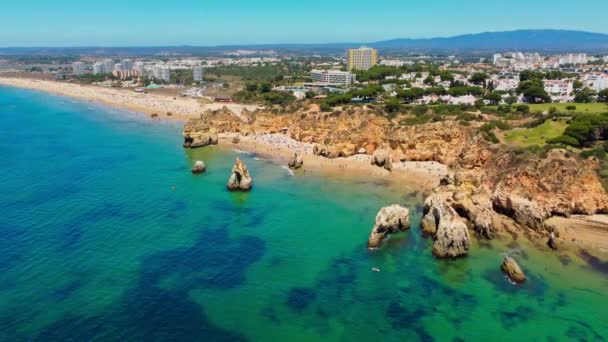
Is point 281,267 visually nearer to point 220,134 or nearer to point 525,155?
point 525,155

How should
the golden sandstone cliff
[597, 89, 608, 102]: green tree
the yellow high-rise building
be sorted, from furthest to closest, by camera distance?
the yellow high-rise building < [597, 89, 608, 102]: green tree < the golden sandstone cliff

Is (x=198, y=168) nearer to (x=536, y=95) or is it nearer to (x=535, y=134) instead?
(x=535, y=134)

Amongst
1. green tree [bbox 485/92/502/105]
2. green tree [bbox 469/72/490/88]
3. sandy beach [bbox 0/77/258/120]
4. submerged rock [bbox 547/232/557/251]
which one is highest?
green tree [bbox 469/72/490/88]

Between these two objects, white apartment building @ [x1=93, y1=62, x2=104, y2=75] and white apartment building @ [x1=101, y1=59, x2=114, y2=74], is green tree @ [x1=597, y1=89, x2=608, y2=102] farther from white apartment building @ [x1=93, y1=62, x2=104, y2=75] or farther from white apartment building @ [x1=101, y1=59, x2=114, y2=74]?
white apartment building @ [x1=93, y1=62, x2=104, y2=75]

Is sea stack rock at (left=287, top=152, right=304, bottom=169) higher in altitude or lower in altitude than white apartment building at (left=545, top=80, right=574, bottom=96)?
lower

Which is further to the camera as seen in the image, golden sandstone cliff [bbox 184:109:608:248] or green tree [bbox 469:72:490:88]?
green tree [bbox 469:72:490:88]

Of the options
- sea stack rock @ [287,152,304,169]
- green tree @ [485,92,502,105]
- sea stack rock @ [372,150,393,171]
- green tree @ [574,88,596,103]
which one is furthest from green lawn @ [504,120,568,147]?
green tree @ [574,88,596,103]
